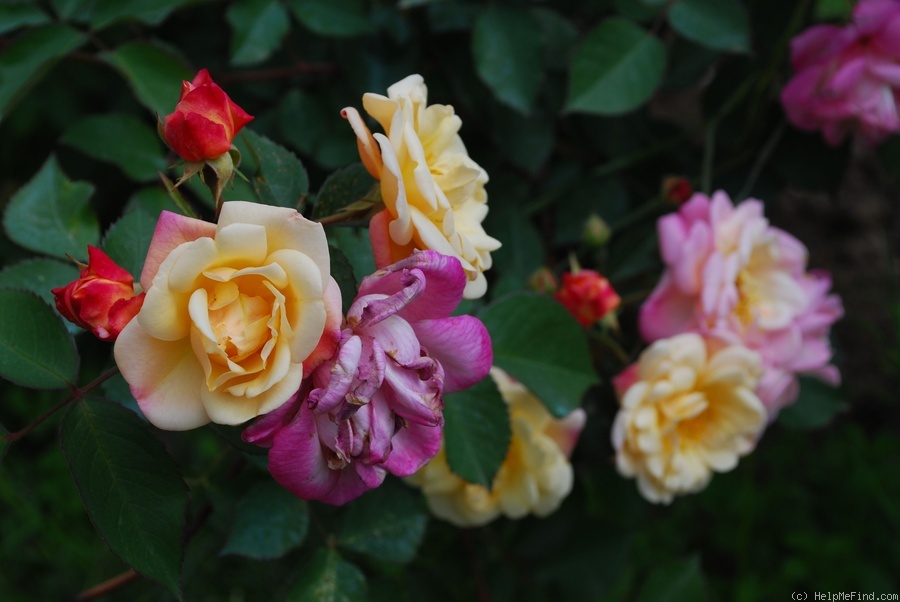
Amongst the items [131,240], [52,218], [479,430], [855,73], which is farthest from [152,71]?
[855,73]

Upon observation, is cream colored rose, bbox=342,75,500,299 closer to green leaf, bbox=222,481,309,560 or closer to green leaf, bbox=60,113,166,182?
green leaf, bbox=222,481,309,560

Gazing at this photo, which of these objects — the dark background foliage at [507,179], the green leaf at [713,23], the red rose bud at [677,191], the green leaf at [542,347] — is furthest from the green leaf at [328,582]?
the green leaf at [713,23]

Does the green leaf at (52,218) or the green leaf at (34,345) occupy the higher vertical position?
the green leaf at (34,345)

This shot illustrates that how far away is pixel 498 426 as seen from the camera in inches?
28.0

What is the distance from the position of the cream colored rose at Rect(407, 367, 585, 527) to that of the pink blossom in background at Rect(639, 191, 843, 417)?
149 millimetres

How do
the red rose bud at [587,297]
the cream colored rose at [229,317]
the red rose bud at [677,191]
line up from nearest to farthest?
the cream colored rose at [229,317]
the red rose bud at [587,297]
the red rose bud at [677,191]

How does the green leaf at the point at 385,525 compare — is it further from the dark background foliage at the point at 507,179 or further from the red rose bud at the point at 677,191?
the red rose bud at the point at 677,191

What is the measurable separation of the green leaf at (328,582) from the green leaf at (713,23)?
0.72 metres

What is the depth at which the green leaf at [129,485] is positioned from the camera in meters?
0.51

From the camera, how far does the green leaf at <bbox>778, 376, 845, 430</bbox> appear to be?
1099mm

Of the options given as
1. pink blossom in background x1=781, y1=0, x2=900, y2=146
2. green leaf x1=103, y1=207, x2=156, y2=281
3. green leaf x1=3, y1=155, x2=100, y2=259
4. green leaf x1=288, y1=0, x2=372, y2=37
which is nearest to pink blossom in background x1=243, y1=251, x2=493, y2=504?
green leaf x1=103, y1=207, x2=156, y2=281

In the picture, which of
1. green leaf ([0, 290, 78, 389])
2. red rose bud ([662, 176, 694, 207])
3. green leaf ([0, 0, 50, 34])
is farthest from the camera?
red rose bud ([662, 176, 694, 207])

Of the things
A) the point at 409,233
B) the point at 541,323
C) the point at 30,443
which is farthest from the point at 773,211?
the point at 30,443

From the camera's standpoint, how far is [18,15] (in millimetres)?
915
